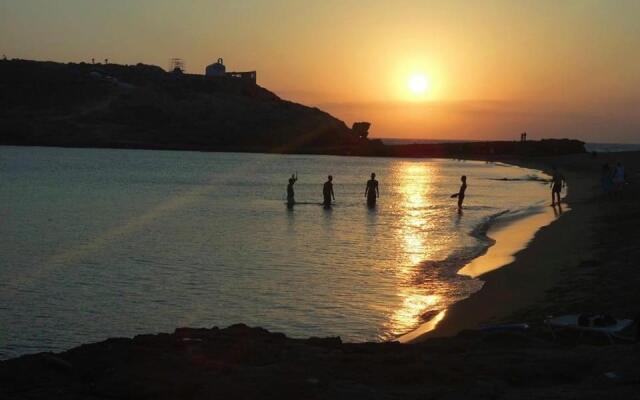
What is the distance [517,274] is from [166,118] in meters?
155

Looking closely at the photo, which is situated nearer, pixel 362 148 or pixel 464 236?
pixel 464 236

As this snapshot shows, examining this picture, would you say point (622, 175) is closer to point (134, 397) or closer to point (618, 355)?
point (618, 355)

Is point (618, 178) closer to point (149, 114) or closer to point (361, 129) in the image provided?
point (149, 114)

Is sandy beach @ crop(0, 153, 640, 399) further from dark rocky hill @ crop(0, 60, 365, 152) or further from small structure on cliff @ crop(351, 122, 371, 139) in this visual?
small structure on cliff @ crop(351, 122, 371, 139)

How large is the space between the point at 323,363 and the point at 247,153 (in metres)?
153

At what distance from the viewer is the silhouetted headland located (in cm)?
15688

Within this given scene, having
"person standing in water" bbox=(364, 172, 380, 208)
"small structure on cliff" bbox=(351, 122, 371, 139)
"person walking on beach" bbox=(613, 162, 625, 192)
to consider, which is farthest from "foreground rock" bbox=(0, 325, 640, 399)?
"small structure on cliff" bbox=(351, 122, 371, 139)

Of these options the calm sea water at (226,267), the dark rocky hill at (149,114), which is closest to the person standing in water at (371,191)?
the calm sea water at (226,267)

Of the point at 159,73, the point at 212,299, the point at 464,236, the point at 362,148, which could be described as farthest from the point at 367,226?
the point at 159,73

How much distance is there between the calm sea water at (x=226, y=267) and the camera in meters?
12.5

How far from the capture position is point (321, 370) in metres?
7.55

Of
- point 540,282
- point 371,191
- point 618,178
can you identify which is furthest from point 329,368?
point 371,191

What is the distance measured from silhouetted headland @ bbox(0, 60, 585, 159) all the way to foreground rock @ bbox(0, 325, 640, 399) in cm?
14246

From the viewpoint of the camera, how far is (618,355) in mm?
7574
